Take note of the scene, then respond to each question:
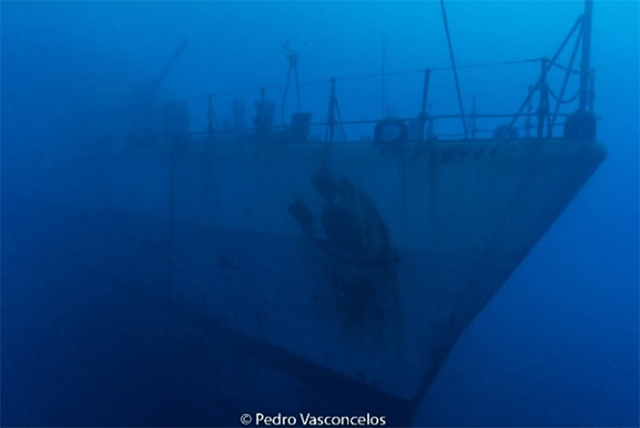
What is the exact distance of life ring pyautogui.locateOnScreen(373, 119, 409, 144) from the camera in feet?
21.9

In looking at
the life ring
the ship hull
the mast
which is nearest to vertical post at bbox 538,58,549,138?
the ship hull

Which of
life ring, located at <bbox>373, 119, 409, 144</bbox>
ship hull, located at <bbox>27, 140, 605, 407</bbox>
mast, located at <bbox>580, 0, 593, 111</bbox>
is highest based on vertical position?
mast, located at <bbox>580, 0, 593, 111</bbox>

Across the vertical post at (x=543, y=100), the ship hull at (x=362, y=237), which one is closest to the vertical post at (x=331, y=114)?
the ship hull at (x=362, y=237)

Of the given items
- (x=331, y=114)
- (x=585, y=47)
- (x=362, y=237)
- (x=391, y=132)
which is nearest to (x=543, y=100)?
(x=585, y=47)

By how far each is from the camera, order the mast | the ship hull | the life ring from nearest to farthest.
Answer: the mast
the ship hull
the life ring

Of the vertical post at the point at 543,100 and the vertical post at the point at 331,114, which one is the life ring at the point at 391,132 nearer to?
the vertical post at the point at 331,114

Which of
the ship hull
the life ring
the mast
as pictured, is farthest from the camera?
the life ring

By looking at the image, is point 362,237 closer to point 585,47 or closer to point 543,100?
point 543,100

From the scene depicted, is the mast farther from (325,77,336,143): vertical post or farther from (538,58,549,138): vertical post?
(325,77,336,143): vertical post

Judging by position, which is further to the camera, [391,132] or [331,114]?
[331,114]

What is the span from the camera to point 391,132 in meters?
6.76

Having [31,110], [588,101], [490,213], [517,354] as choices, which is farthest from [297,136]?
[517,354]

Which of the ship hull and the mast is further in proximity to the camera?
the ship hull

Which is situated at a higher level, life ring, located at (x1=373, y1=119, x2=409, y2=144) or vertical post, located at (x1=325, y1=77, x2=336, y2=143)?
vertical post, located at (x1=325, y1=77, x2=336, y2=143)
